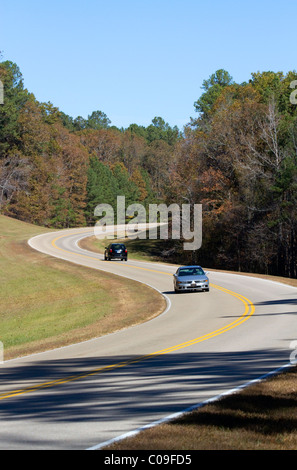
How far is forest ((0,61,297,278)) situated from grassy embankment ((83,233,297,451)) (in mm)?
45441

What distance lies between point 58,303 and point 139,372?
24.7 meters

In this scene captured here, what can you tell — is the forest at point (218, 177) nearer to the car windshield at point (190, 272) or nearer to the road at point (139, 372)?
the car windshield at point (190, 272)

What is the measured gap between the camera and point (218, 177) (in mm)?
67062

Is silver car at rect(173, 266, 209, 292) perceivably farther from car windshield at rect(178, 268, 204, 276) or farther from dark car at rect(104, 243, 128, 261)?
dark car at rect(104, 243, 128, 261)

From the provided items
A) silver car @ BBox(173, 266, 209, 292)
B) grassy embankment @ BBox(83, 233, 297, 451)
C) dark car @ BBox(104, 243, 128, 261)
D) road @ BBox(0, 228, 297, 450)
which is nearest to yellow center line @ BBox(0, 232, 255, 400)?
road @ BBox(0, 228, 297, 450)

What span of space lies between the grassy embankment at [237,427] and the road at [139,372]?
546 mm

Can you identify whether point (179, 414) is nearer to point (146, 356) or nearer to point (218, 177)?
point (146, 356)

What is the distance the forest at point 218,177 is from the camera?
195 feet

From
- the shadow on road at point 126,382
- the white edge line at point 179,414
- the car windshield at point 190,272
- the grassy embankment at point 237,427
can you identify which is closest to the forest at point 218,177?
the car windshield at point 190,272

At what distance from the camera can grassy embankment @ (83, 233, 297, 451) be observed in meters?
7.47

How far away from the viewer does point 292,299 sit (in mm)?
29359
